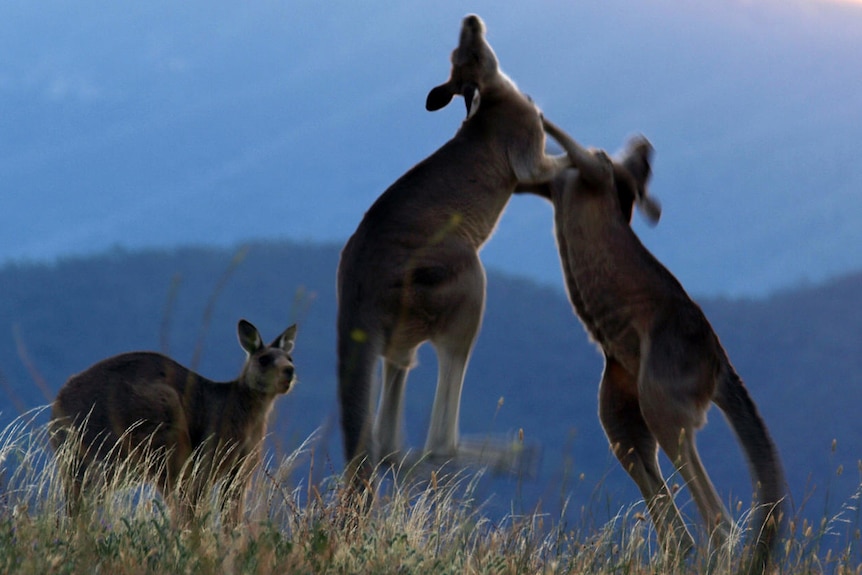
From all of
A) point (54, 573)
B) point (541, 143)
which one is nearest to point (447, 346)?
point (541, 143)

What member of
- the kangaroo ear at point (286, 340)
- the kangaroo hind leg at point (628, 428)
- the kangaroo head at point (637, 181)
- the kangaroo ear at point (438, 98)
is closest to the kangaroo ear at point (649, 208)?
the kangaroo head at point (637, 181)

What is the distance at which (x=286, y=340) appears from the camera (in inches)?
257

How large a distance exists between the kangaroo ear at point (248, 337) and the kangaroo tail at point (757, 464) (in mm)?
2624

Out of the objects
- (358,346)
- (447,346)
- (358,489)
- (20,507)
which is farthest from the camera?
(447,346)

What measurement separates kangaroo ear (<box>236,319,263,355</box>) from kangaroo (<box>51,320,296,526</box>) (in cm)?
2

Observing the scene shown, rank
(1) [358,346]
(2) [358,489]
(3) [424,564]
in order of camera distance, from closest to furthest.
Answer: (3) [424,564]
(2) [358,489]
(1) [358,346]

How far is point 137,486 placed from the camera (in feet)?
18.2

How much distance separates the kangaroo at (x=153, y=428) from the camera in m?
5.95

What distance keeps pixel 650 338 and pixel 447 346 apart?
1139 mm

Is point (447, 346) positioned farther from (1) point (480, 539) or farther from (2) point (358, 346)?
(1) point (480, 539)

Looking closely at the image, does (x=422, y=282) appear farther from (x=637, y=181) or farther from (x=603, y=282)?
(x=637, y=181)

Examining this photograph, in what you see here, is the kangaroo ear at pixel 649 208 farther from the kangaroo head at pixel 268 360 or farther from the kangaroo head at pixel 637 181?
the kangaroo head at pixel 268 360

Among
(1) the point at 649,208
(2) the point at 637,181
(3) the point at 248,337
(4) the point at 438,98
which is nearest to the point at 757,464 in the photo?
(1) the point at 649,208

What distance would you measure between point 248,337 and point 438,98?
2119mm
